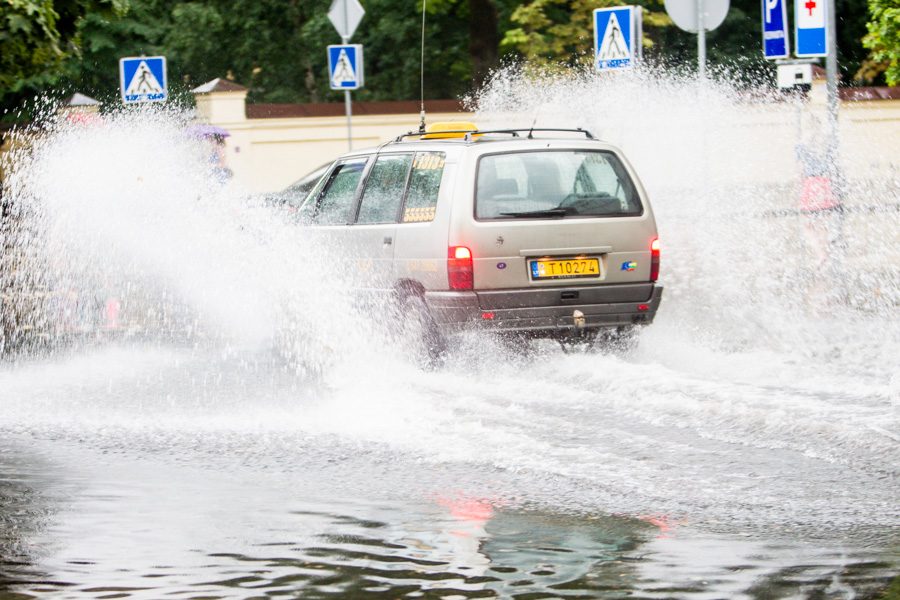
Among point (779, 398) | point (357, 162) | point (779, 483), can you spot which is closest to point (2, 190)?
point (357, 162)

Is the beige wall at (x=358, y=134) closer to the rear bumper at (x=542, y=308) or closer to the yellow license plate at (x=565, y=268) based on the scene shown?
the rear bumper at (x=542, y=308)

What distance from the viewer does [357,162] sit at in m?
12.3

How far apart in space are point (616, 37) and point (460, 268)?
848 cm

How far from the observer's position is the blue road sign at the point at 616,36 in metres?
18.4

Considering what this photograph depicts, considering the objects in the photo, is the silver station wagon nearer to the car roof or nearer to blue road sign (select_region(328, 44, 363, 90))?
the car roof

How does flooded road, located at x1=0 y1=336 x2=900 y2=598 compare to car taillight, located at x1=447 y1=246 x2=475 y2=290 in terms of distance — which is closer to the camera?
flooded road, located at x1=0 y1=336 x2=900 y2=598

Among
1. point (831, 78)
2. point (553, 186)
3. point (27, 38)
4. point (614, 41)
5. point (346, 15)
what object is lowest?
point (553, 186)

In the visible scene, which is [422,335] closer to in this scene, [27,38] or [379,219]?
[379,219]

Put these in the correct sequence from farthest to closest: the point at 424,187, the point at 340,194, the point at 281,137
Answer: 1. the point at 281,137
2. the point at 340,194
3. the point at 424,187

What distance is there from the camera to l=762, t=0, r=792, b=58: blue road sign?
16562 mm

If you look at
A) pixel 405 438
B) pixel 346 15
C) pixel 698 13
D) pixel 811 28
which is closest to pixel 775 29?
pixel 698 13

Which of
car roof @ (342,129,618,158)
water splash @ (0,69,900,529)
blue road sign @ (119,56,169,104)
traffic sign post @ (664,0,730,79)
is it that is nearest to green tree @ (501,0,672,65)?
blue road sign @ (119,56,169,104)

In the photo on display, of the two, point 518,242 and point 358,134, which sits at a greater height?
point 358,134

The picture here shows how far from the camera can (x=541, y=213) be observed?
10.9 metres
